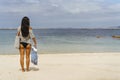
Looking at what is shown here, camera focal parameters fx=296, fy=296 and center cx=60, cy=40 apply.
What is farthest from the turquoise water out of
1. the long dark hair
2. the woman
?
the long dark hair

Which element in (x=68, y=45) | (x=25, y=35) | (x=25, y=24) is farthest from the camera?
(x=68, y=45)

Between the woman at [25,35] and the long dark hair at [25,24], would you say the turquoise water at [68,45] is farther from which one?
the long dark hair at [25,24]

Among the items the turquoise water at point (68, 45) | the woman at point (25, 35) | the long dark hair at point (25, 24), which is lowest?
the turquoise water at point (68, 45)

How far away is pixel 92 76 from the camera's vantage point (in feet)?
25.9

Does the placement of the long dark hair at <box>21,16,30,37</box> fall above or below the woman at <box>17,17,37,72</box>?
above

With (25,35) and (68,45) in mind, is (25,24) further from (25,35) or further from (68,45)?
(68,45)

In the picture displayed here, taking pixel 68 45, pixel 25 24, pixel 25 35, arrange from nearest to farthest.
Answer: pixel 25 24
pixel 25 35
pixel 68 45

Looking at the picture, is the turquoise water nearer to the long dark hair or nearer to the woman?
the woman

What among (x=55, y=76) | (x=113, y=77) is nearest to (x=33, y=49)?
(x=55, y=76)

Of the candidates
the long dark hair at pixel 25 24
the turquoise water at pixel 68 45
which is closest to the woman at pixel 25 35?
the long dark hair at pixel 25 24

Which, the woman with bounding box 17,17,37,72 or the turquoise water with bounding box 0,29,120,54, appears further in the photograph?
the turquoise water with bounding box 0,29,120,54

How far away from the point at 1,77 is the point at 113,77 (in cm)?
292

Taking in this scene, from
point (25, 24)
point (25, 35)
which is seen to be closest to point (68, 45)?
point (25, 35)

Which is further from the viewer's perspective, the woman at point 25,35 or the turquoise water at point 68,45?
the turquoise water at point 68,45
